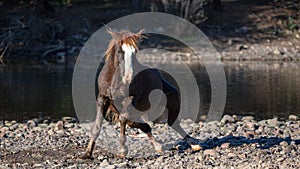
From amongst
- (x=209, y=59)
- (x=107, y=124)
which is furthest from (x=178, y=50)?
(x=107, y=124)

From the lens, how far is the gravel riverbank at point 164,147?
8547 millimetres

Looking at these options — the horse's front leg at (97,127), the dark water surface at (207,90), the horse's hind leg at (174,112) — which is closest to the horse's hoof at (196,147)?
the horse's hind leg at (174,112)

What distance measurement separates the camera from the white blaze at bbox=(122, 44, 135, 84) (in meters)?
8.34

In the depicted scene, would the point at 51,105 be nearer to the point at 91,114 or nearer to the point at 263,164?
the point at 91,114

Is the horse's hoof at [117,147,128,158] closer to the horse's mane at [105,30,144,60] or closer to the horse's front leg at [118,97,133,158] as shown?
the horse's front leg at [118,97,133,158]

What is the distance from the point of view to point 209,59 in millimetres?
26859

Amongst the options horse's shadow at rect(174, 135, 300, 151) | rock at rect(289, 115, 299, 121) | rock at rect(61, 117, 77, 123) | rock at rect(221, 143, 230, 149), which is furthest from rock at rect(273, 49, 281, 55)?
rock at rect(221, 143, 230, 149)

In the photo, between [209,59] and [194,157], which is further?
[209,59]

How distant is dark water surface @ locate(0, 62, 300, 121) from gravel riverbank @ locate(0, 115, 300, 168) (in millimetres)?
3156

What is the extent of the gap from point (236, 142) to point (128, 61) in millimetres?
2455

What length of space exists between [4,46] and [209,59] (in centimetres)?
791

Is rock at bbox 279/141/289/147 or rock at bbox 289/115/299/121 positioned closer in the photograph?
rock at bbox 279/141/289/147

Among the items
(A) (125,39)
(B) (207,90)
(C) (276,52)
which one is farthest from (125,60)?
(C) (276,52)

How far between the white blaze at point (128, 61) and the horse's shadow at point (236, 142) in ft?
5.18
